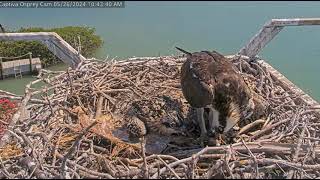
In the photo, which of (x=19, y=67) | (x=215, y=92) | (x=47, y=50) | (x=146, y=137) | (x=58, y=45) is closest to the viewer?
Result: (x=215, y=92)

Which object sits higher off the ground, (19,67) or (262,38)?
(262,38)

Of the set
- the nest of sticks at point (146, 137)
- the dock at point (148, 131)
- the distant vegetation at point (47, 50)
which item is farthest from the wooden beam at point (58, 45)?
the distant vegetation at point (47, 50)

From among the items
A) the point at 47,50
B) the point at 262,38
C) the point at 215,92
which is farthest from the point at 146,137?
the point at 47,50

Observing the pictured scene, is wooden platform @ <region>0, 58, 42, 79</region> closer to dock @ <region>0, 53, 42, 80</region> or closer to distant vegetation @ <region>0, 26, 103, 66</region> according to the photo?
dock @ <region>0, 53, 42, 80</region>

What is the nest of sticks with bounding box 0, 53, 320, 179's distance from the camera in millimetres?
3703

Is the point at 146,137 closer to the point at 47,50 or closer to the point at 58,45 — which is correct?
the point at 58,45

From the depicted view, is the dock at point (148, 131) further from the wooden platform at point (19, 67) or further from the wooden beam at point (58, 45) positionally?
the wooden platform at point (19, 67)

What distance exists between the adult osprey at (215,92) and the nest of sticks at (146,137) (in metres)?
0.21

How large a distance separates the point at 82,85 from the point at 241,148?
2.04m

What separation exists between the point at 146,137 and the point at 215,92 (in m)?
0.83

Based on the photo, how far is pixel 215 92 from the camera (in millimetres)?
4055

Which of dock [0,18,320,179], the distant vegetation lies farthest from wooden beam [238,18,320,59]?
the distant vegetation

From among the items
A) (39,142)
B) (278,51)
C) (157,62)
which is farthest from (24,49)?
(39,142)

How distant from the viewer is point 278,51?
9.50m
